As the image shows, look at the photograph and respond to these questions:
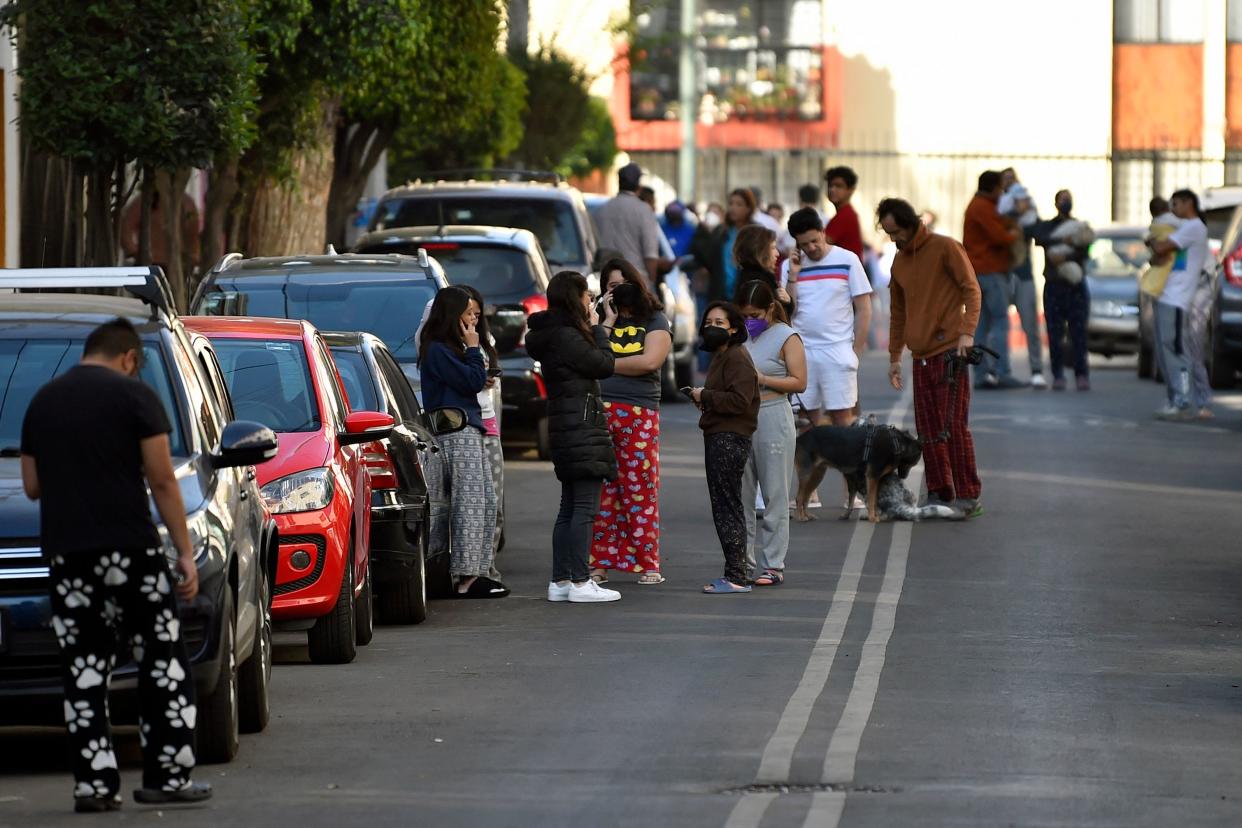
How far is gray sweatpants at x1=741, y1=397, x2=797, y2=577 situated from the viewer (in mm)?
13195

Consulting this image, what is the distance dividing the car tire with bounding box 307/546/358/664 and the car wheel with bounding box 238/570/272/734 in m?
1.44

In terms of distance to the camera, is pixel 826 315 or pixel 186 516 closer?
pixel 186 516

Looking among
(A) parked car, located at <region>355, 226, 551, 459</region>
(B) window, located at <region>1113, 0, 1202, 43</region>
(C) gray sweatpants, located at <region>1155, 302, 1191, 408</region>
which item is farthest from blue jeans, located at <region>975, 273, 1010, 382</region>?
(B) window, located at <region>1113, 0, 1202, 43</region>

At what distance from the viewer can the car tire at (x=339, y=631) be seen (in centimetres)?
1086

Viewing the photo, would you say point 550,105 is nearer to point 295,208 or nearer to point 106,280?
point 295,208

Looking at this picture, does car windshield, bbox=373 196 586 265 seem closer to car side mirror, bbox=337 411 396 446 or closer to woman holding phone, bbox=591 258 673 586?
woman holding phone, bbox=591 258 673 586

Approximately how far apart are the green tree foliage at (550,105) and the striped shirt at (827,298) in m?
22.6

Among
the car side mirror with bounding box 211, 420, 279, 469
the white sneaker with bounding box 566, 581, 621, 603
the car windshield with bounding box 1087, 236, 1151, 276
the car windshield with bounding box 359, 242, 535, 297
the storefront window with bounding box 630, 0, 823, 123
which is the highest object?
the storefront window with bounding box 630, 0, 823, 123

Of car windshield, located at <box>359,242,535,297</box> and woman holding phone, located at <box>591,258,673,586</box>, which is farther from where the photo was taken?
car windshield, located at <box>359,242,535,297</box>

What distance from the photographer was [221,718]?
28.3 ft

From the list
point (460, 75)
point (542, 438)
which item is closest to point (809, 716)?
point (542, 438)

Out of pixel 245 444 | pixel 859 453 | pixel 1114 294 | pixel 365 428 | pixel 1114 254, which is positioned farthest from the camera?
pixel 1114 254

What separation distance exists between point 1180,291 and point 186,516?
15.9 meters

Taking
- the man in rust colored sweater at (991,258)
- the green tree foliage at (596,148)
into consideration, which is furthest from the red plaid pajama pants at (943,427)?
the green tree foliage at (596,148)
